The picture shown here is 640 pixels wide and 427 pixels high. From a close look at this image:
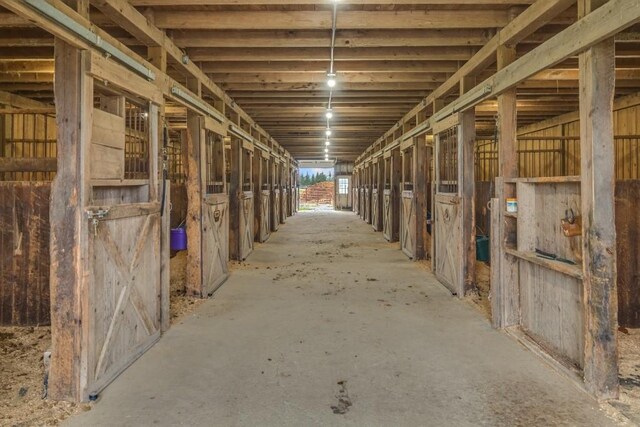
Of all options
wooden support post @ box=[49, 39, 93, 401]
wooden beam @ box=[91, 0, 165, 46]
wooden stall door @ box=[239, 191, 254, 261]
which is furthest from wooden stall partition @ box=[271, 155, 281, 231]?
wooden support post @ box=[49, 39, 93, 401]

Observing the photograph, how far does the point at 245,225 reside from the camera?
7.53m

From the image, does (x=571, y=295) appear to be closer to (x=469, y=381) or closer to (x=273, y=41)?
(x=469, y=381)

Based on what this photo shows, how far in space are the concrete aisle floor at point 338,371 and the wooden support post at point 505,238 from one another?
0.88ft

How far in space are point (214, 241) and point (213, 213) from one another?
1.28ft

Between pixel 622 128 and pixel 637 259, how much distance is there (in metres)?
5.52

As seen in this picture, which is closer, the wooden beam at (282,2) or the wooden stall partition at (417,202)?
the wooden beam at (282,2)

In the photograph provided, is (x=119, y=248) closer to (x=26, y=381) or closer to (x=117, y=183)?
(x=117, y=183)

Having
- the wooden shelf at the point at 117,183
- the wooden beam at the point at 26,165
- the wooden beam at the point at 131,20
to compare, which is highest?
the wooden beam at the point at 131,20

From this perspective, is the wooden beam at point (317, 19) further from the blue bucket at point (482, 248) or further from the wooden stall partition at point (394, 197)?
the wooden stall partition at point (394, 197)

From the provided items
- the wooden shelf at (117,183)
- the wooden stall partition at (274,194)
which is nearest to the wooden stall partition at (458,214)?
the wooden shelf at (117,183)

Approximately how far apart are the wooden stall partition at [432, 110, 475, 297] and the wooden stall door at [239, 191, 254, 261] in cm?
345

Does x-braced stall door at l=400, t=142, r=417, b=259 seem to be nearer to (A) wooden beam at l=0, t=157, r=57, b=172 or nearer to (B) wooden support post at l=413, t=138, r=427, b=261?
(B) wooden support post at l=413, t=138, r=427, b=261

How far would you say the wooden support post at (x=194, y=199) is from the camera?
15.5 ft

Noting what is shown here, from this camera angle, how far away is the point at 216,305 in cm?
451
